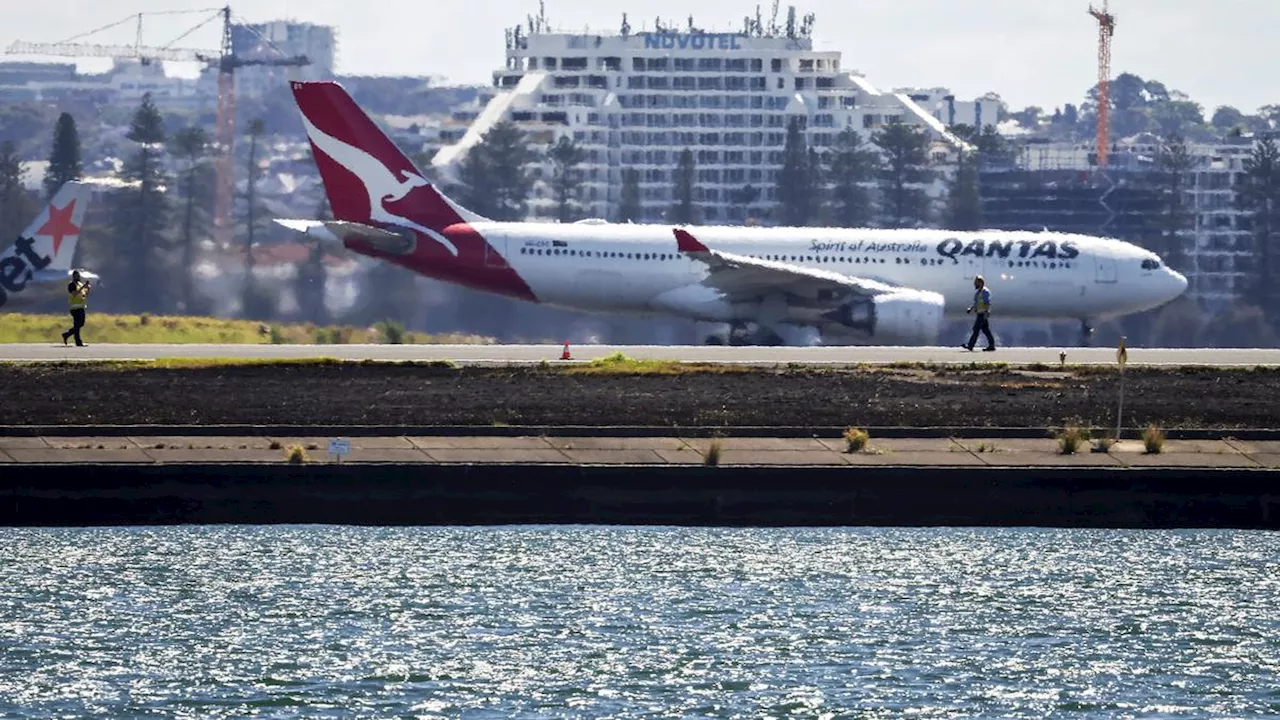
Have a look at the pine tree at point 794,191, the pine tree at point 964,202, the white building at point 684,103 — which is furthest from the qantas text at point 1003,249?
the white building at point 684,103

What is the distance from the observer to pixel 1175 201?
14988 cm

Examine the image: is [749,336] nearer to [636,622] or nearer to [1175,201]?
[636,622]

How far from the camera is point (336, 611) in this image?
30.7 meters

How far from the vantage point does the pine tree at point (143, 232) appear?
4385 inches

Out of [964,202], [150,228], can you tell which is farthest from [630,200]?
[150,228]

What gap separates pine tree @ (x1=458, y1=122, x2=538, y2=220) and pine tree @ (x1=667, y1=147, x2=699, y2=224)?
972 centimetres

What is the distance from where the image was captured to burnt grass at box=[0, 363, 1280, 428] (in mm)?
40750

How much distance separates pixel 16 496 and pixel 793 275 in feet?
83.7

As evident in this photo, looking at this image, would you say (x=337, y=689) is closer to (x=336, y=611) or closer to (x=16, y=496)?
(x=336, y=611)

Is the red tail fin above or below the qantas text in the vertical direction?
above

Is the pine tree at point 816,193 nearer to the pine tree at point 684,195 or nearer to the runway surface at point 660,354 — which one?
the pine tree at point 684,195

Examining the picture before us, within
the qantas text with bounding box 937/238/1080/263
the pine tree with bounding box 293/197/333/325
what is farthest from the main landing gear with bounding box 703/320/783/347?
the pine tree with bounding box 293/197/333/325

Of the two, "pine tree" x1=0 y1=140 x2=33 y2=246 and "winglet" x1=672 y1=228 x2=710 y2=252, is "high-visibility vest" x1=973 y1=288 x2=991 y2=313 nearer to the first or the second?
"winglet" x1=672 y1=228 x2=710 y2=252

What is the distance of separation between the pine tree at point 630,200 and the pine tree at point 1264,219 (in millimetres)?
31929
